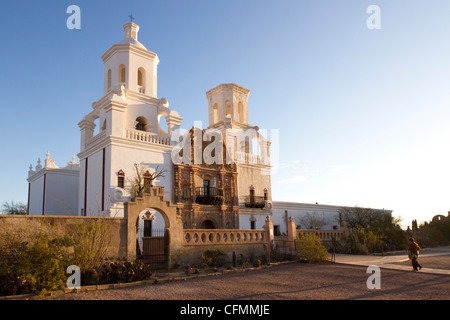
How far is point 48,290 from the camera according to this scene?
28.3 feet

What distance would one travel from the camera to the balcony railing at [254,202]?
88.3 ft

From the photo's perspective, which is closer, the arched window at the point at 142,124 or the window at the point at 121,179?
the window at the point at 121,179

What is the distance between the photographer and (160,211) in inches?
515

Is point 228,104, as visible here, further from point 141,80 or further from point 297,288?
point 297,288

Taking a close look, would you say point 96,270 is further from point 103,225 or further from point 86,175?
point 86,175

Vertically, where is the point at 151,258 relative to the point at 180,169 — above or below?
below

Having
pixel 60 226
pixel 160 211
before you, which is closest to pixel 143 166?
pixel 160 211

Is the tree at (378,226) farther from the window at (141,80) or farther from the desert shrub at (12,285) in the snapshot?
the desert shrub at (12,285)

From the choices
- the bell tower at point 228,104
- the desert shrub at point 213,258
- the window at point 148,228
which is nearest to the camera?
the desert shrub at point 213,258

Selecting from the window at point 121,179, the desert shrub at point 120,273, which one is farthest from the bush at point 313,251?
the window at point 121,179

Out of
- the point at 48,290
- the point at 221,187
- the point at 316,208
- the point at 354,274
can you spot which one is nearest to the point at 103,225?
the point at 48,290

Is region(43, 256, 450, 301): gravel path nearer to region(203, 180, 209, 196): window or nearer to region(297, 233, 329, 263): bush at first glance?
region(297, 233, 329, 263): bush

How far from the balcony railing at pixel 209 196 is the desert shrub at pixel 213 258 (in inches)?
369
